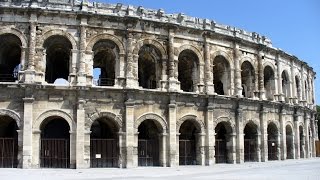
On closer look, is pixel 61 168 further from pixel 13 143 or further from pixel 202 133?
pixel 202 133

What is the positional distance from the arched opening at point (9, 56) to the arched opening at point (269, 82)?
14.9 metres

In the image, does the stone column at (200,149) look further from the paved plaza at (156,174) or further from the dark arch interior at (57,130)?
the dark arch interior at (57,130)

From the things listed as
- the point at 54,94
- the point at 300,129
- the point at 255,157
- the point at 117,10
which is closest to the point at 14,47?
the point at 54,94

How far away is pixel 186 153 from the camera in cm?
2197

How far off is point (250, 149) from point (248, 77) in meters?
4.27

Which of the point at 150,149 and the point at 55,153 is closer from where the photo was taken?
the point at 55,153

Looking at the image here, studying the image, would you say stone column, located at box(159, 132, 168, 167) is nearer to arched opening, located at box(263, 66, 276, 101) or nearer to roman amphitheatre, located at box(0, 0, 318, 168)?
roman amphitheatre, located at box(0, 0, 318, 168)

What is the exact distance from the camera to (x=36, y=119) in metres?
18.4

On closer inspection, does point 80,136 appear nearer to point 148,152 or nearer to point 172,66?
point 148,152

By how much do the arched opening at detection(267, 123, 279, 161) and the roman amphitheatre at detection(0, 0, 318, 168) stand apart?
0.26ft

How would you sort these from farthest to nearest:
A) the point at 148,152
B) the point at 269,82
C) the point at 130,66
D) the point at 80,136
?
the point at 269,82 → the point at 148,152 → the point at 130,66 → the point at 80,136

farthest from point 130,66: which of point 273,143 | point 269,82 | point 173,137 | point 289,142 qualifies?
point 289,142

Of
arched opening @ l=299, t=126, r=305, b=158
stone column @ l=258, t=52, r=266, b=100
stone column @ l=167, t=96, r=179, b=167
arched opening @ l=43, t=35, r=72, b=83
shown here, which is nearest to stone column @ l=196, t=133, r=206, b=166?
stone column @ l=167, t=96, r=179, b=167

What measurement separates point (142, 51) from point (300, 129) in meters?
14.1
